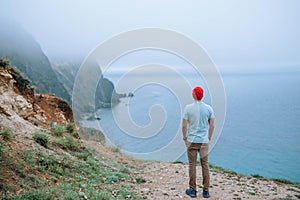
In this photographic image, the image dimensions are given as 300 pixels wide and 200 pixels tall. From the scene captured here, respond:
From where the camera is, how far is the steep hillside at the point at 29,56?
4544 centimetres

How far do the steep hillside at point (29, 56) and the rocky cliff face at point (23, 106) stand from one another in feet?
112

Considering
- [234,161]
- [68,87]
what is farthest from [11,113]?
[68,87]

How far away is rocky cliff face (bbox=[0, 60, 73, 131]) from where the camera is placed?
8.34 metres

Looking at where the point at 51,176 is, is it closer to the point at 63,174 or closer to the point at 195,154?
the point at 63,174

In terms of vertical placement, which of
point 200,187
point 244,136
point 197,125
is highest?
point 197,125

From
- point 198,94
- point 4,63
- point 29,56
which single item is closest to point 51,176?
point 198,94

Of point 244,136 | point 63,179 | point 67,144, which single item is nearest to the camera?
point 63,179

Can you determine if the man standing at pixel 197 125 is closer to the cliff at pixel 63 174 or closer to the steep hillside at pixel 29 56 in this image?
the cliff at pixel 63 174

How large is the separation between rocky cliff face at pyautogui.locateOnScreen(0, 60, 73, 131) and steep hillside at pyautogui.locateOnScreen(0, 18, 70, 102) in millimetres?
34277

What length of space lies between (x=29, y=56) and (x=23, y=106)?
47.9 m

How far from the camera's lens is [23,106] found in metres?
10.1

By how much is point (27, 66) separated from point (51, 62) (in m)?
20.9

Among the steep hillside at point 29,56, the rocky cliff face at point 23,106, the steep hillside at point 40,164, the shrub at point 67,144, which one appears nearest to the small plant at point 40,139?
the steep hillside at point 40,164

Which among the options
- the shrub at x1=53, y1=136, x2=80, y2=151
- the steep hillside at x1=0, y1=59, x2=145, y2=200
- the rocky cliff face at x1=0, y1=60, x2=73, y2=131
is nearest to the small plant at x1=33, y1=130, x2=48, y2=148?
the steep hillside at x1=0, y1=59, x2=145, y2=200
